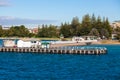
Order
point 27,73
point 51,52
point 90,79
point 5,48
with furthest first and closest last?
point 5,48 → point 51,52 → point 27,73 → point 90,79

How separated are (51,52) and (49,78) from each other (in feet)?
234

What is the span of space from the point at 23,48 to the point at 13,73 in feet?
229

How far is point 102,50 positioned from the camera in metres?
136

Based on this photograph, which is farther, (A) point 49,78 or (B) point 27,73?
(B) point 27,73

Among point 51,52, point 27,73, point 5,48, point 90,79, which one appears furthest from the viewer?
point 5,48

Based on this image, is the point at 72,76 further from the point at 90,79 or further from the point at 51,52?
the point at 51,52

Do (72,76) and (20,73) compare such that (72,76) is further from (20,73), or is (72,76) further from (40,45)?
(40,45)

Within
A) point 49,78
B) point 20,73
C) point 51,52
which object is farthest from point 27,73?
point 51,52

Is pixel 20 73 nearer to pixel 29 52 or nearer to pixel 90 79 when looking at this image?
pixel 90 79

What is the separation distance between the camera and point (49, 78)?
68188 mm

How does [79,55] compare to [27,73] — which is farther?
[79,55]

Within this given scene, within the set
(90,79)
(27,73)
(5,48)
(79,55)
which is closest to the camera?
(90,79)

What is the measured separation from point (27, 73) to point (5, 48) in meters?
75.1

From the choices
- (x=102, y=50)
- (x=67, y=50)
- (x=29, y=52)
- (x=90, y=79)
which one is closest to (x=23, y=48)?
(x=29, y=52)
